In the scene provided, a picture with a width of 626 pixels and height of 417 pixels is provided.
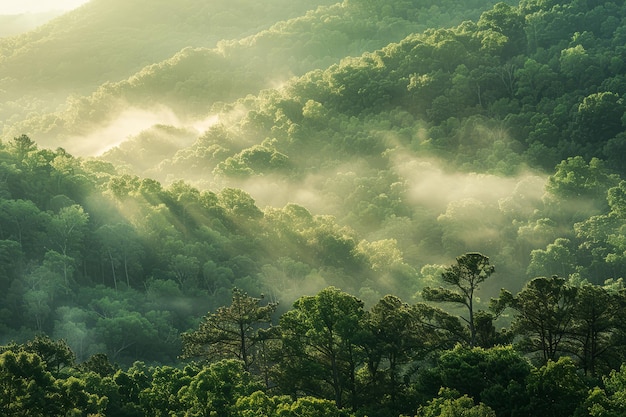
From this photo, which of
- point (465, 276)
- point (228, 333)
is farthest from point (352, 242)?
point (465, 276)

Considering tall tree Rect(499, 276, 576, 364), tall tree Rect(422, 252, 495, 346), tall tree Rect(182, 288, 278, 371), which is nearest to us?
tall tree Rect(499, 276, 576, 364)

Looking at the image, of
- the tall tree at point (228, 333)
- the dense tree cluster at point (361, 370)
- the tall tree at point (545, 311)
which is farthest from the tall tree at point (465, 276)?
the tall tree at point (228, 333)

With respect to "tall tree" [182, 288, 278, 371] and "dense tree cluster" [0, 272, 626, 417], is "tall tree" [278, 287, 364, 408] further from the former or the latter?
"tall tree" [182, 288, 278, 371]

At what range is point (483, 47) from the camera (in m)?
175

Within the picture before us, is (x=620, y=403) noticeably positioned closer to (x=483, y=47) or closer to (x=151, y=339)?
(x=151, y=339)

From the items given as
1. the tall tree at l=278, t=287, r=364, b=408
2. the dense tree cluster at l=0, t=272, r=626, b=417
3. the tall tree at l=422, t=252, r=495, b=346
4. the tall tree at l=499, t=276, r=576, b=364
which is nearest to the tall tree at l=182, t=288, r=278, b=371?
the dense tree cluster at l=0, t=272, r=626, b=417

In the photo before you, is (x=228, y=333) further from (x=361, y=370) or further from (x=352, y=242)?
(x=352, y=242)

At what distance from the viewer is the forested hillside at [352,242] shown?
5738 centimetres

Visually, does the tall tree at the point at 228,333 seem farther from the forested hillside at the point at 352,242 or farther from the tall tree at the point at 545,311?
the tall tree at the point at 545,311

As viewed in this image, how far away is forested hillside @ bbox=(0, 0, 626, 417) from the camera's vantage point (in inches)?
2259

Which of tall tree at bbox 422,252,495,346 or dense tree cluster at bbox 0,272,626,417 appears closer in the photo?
dense tree cluster at bbox 0,272,626,417

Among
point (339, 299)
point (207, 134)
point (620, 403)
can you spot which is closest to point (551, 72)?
point (207, 134)

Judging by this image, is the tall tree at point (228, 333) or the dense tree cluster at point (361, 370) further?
the tall tree at point (228, 333)

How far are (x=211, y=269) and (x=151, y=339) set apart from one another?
61.8 ft
